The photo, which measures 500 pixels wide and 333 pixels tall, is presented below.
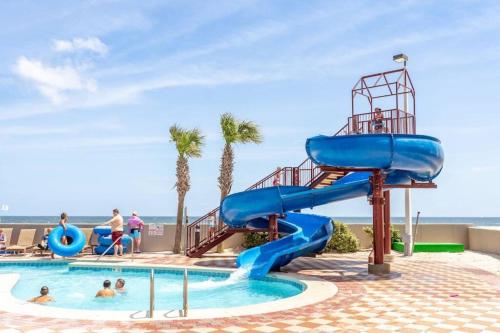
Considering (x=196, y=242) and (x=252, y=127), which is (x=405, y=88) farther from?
(x=196, y=242)

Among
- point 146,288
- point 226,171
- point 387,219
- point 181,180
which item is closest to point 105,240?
point 181,180

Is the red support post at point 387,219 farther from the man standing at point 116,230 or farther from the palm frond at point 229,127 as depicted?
the man standing at point 116,230

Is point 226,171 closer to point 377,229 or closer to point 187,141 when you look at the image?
point 187,141

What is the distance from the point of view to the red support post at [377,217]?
1412 centimetres

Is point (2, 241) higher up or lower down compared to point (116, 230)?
lower down

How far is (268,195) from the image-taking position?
15734mm

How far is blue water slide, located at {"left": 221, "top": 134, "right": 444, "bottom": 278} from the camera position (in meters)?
12.8

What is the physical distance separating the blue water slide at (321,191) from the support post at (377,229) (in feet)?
1.64

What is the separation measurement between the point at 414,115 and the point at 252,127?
311 inches

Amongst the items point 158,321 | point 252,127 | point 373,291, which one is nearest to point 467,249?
point 252,127

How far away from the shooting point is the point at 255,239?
2019 centimetres

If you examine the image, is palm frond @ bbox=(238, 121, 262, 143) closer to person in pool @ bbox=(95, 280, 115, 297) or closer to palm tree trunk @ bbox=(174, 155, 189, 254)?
palm tree trunk @ bbox=(174, 155, 189, 254)

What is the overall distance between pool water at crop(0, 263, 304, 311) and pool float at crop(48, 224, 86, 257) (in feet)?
3.10

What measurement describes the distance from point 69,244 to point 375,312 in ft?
43.0
